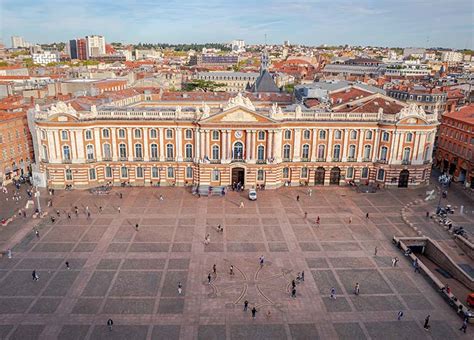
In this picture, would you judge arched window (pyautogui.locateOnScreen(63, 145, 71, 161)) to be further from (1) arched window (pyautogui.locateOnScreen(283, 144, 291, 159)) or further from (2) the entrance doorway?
(1) arched window (pyautogui.locateOnScreen(283, 144, 291, 159))

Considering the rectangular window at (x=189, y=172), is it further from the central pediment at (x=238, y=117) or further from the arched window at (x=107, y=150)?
the arched window at (x=107, y=150)

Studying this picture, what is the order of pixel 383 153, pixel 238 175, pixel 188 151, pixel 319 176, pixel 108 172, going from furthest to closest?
pixel 319 176
pixel 383 153
pixel 108 172
pixel 238 175
pixel 188 151

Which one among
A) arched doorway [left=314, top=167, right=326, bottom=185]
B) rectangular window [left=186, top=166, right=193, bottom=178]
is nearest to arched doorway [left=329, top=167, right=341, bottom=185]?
arched doorway [left=314, top=167, right=326, bottom=185]

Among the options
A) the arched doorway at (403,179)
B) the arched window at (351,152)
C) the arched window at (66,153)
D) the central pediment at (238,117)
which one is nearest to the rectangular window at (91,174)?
the arched window at (66,153)

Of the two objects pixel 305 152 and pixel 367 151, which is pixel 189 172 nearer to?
pixel 305 152

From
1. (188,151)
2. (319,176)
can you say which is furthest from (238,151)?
(319,176)
